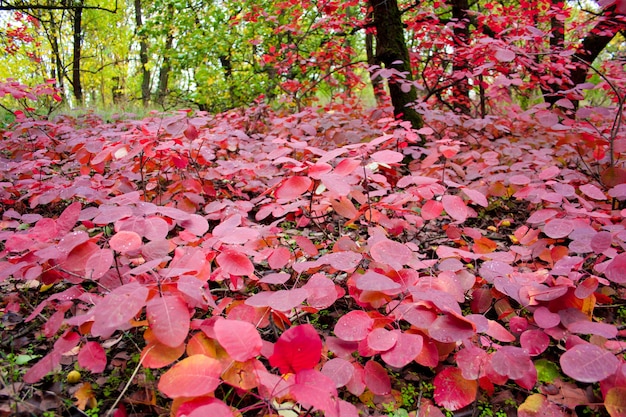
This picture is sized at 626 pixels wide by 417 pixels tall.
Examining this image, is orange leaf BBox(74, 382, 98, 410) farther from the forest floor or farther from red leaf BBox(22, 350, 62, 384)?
red leaf BBox(22, 350, 62, 384)

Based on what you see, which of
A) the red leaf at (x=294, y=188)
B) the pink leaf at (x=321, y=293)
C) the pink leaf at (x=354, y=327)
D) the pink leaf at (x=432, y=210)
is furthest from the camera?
the pink leaf at (x=432, y=210)

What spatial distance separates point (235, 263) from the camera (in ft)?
3.83

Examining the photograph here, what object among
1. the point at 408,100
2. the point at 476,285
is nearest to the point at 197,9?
the point at 408,100

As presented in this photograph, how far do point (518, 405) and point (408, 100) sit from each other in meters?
3.06

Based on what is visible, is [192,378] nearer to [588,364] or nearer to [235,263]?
[235,263]

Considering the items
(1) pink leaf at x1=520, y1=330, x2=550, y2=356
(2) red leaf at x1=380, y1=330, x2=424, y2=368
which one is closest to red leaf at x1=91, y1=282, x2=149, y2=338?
(2) red leaf at x1=380, y1=330, x2=424, y2=368

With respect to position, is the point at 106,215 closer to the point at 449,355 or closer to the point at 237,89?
the point at 449,355

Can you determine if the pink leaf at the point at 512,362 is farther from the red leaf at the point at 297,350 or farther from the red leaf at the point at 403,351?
the red leaf at the point at 297,350

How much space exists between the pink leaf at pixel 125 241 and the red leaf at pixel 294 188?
0.50 metres

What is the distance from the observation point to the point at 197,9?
6.58m

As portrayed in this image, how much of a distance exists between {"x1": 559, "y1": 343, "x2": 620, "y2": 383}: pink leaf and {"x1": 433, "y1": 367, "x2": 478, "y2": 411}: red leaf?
26 cm

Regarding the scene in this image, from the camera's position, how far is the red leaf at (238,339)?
0.84 metres

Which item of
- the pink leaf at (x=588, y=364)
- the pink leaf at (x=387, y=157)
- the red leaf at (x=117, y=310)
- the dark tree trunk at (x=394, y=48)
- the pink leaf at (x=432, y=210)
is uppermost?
the dark tree trunk at (x=394, y=48)

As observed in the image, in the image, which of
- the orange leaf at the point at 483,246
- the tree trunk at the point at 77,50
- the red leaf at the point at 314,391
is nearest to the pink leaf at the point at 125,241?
the red leaf at the point at 314,391
